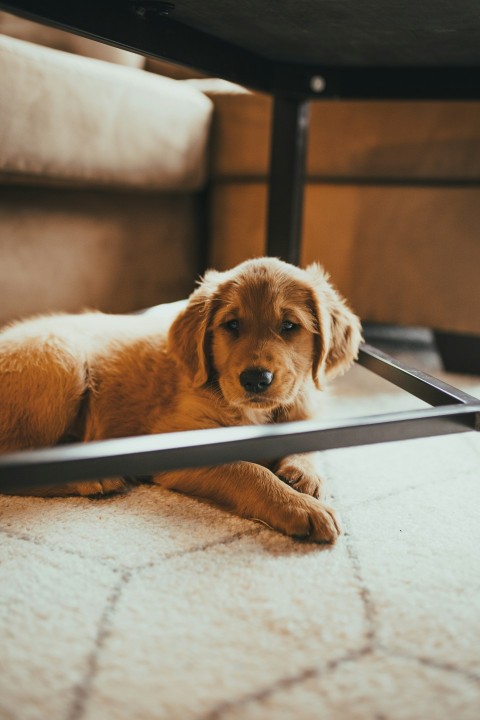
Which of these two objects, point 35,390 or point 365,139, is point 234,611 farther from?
point 365,139

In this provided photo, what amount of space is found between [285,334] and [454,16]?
800 mm

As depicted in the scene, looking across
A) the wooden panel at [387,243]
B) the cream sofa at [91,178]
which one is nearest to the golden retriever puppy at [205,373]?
the cream sofa at [91,178]

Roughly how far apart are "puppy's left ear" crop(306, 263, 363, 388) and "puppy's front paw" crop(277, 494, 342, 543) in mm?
426

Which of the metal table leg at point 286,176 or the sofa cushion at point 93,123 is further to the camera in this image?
the metal table leg at point 286,176

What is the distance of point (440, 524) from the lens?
141 cm

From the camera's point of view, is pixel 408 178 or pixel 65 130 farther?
pixel 408 178

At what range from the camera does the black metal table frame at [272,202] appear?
1000 mm

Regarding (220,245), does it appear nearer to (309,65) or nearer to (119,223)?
(119,223)

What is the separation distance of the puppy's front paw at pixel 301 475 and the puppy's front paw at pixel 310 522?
0.15 m

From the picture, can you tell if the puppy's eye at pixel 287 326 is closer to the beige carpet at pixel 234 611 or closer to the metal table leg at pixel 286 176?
the beige carpet at pixel 234 611

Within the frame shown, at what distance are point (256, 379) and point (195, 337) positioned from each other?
0.97ft

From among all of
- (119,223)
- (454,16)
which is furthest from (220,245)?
(454,16)

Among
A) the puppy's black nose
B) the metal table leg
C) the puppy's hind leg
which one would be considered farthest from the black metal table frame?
the puppy's hind leg

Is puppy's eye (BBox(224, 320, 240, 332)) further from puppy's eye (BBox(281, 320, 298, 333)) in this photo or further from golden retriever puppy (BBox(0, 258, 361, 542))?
puppy's eye (BBox(281, 320, 298, 333))
